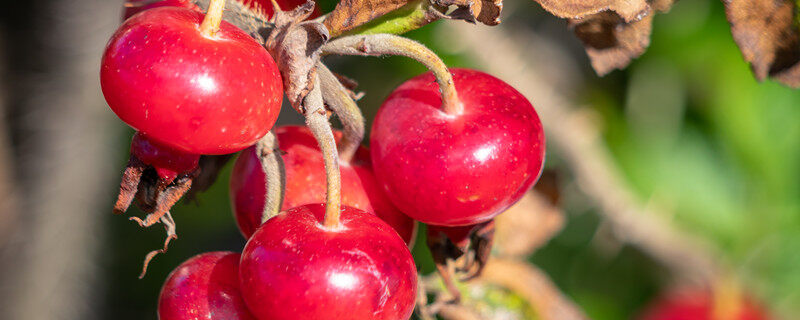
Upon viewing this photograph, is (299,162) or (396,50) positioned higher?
(396,50)

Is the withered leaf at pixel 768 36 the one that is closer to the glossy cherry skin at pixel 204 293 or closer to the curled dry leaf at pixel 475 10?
the curled dry leaf at pixel 475 10

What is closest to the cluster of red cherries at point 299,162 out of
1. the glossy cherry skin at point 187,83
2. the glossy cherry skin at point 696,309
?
the glossy cherry skin at point 187,83

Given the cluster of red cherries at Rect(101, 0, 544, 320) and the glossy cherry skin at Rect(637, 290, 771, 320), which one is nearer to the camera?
the cluster of red cherries at Rect(101, 0, 544, 320)

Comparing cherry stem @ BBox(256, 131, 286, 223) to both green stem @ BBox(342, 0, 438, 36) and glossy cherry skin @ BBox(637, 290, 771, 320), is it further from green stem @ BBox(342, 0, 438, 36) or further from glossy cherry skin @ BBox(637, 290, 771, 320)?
glossy cherry skin @ BBox(637, 290, 771, 320)

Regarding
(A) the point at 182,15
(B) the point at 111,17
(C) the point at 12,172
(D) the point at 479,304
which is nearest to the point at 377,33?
(A) the point at 182,15

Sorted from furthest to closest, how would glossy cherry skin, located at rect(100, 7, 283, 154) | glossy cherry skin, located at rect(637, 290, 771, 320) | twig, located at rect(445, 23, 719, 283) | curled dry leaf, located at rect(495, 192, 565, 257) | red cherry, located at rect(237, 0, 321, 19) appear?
glossy cherry skin, located at rect(637, 290, 771, 320) < twig, located at rect(445, 23, 719, 283) < curled dry leaf, located at rect(495, 192, 565, 257) < red cherry, located at rect(237, 0, 321, 19) < glossy cherry skin, located at rect(100, 7, 283, 154)

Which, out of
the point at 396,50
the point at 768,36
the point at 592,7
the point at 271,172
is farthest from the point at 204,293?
the point at 768,36

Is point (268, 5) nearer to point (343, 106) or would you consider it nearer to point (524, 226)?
point (343, 106)

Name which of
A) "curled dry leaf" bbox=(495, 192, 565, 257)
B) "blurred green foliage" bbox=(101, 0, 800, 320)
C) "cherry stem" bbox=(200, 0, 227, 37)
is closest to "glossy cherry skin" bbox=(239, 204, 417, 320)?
"cherry stem" bbox=(200, 0, 227, 37)
